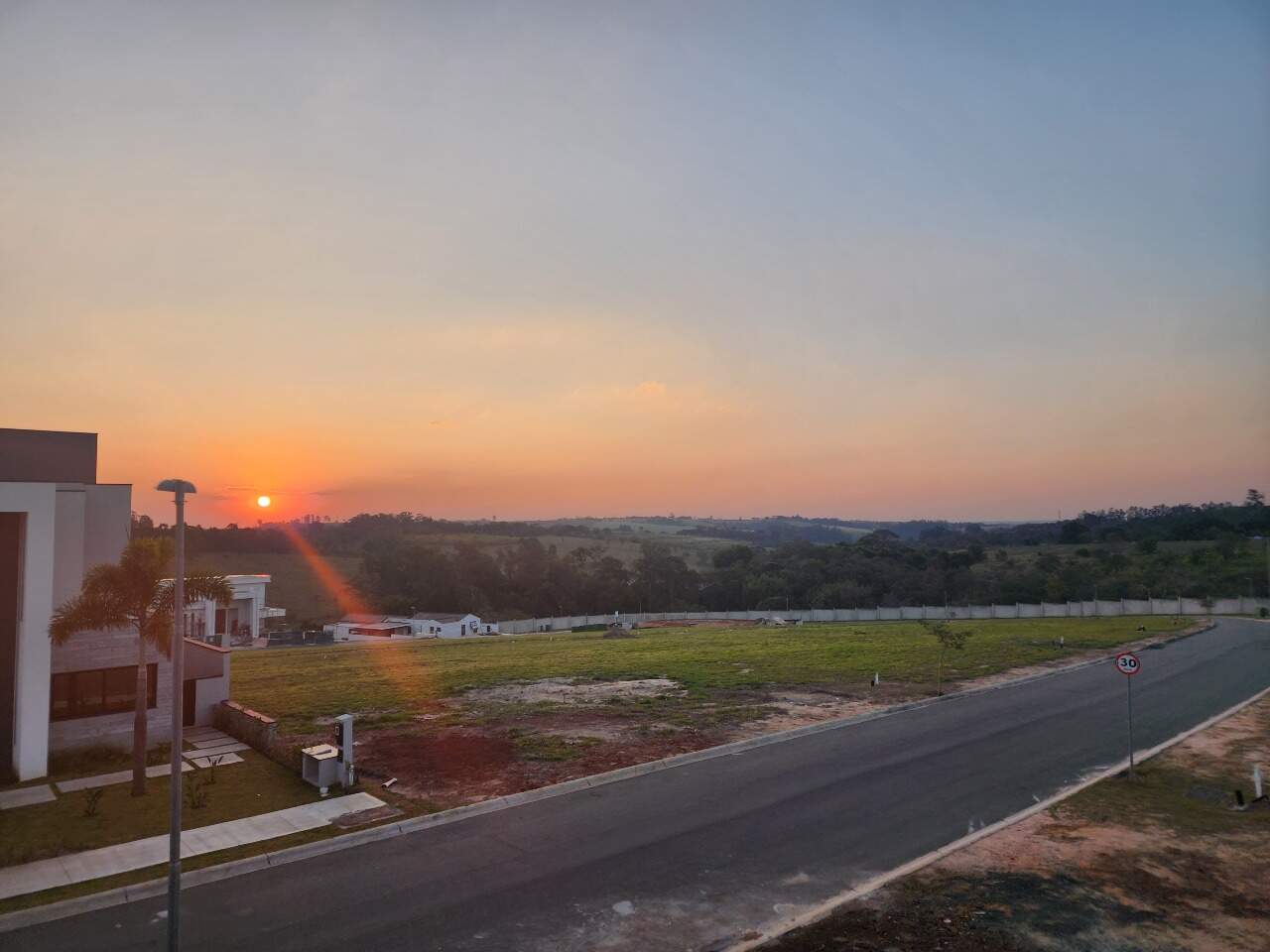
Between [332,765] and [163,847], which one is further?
[332,765]

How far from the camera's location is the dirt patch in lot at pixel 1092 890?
12.3 m

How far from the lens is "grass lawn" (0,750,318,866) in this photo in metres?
16.8

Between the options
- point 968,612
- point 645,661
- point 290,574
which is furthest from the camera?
point 290,574

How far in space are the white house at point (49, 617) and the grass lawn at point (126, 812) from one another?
3174 millimetres

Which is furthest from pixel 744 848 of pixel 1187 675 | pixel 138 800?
pixel 1187 675

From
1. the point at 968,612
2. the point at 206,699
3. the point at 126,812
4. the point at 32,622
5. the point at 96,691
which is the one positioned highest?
the point at 32,622

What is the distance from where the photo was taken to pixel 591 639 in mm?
63875

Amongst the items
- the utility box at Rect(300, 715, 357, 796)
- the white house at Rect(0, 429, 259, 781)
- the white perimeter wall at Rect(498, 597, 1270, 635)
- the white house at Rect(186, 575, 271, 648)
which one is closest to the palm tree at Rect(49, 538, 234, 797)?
Result: the white house at Rect(0, 429, 259, 781)

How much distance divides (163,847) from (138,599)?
646 cm

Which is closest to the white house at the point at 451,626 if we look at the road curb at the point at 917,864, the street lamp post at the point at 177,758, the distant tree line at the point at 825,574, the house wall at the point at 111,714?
the distant tree line at the point at 825,574

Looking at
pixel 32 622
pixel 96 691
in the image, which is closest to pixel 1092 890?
pixel 32 622

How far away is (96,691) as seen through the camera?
2400 centimetres

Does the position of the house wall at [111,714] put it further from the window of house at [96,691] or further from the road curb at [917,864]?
the road curb at [917,864]

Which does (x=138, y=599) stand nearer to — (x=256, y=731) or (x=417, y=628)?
(x=256, y=731)
